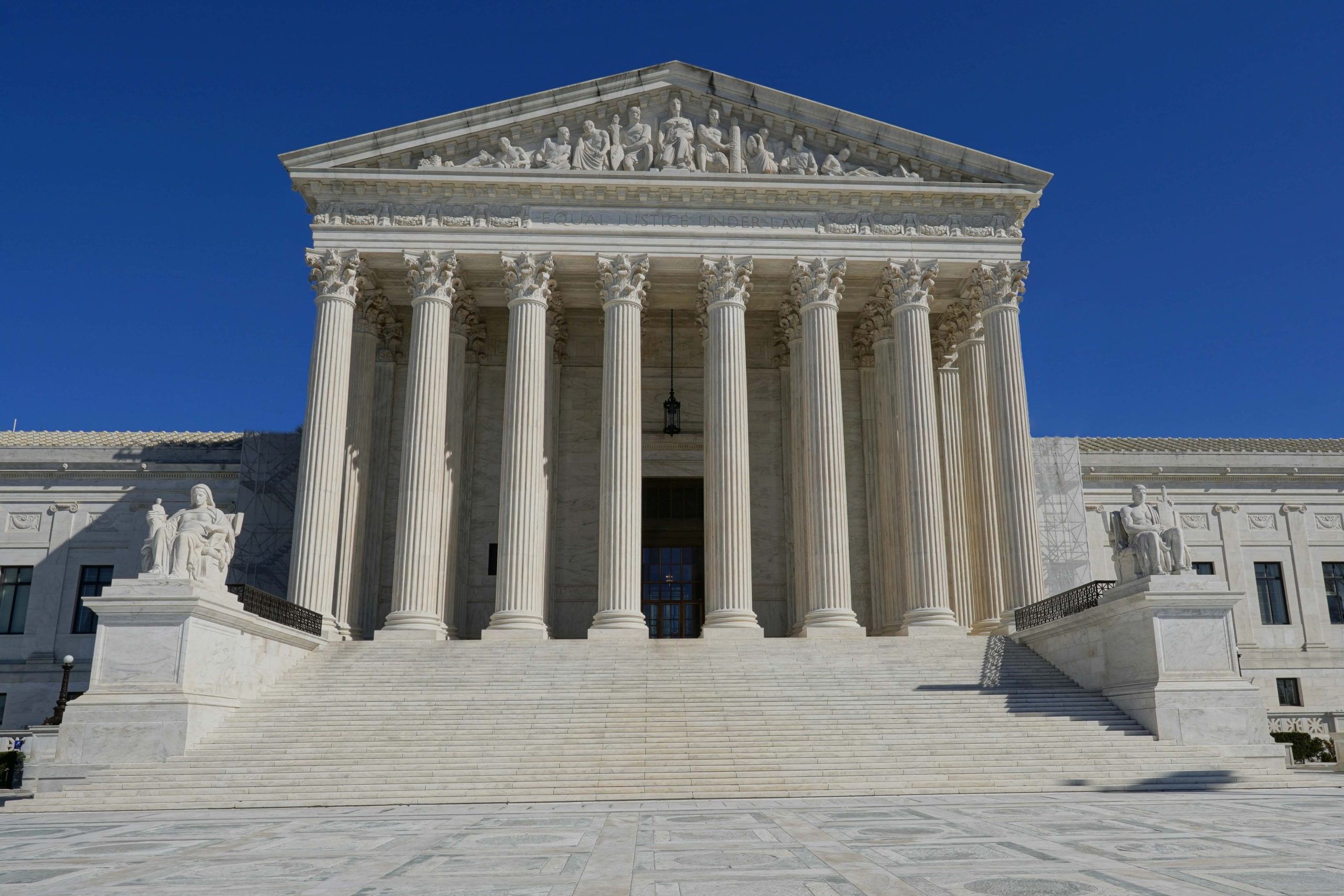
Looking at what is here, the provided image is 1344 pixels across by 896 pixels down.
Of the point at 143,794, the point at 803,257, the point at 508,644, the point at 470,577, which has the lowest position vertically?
the point at 143,794

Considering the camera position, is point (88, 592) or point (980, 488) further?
point (88, 592)

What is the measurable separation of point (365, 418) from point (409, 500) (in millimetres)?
4714

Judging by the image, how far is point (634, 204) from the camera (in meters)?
31.5

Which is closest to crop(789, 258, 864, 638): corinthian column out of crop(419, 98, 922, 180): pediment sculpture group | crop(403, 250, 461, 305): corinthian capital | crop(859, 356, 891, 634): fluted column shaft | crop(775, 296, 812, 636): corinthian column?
crop(775, 296, 812, 636): corinthian column

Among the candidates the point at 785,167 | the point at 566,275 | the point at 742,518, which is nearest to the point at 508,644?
the point at 742,518

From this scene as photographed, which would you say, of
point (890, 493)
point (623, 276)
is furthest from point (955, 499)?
point (623, 276)

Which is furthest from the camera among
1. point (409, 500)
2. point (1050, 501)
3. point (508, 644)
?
point (1050, 501)

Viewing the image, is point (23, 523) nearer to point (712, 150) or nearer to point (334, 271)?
point (334, 271)

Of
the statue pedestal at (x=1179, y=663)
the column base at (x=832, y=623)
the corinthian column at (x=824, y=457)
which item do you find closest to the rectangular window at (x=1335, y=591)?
the corinthian column at (x=824, y=457)

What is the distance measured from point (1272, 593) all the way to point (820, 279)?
22.5m

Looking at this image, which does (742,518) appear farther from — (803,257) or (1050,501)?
(1050,501)

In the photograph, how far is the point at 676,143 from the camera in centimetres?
3186

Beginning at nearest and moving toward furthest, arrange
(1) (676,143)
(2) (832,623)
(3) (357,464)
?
1. (2) (832,623)
2. (3) (357,464)
3. (1) (676,143)

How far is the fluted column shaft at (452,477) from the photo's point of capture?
105 ft
